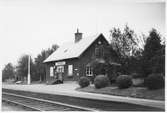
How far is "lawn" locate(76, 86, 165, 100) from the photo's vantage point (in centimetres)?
1085

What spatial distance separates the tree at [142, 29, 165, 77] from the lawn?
0.83m

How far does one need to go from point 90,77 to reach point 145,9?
370 inches

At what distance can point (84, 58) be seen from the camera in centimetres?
2138

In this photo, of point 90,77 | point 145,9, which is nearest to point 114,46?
point 90,77

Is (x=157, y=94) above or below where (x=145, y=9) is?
below

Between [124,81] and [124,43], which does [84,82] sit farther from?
[124,43]

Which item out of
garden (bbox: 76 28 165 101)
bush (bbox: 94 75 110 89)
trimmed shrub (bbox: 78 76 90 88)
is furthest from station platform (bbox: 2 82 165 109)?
bush (bbox: 94 75 110 89)

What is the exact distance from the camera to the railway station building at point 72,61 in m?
20.3

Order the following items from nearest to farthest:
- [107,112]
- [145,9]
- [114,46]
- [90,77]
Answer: [107,112]
[145,9]
[114,46]
[90,77]

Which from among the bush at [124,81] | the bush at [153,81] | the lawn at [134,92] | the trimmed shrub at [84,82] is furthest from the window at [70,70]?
the bush at [153,81]

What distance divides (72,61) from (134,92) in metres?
9.52

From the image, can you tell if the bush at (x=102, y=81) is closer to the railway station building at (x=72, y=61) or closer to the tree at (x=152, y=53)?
the railway station building at (x=72, y=61)

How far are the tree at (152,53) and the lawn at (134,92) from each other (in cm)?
83

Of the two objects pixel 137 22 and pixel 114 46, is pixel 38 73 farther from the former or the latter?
pixel 137 22
